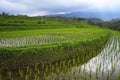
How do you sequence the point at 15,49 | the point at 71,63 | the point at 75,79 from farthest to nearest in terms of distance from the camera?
the point at 71,63
the point at 15,49
the point at 75,79

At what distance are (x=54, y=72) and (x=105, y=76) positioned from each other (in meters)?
2.83

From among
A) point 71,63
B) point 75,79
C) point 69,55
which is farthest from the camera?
point 69,55

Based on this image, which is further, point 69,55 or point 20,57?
point 69,55

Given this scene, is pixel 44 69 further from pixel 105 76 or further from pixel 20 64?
pixel 105 76

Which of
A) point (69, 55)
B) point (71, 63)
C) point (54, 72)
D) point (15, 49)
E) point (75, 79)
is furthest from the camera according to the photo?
point (69, 55)

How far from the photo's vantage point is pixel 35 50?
43.9ft

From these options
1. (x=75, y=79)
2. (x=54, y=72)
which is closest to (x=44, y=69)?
(x=54, y=72)

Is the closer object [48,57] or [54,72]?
[54,72]

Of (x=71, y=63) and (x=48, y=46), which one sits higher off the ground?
(x=48, y=46)

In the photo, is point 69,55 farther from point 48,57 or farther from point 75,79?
point 75,79

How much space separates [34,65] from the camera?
43.2 feet

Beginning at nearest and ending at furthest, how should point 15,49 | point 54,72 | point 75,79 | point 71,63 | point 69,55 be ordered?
point 75,79
point 54,72
point 15,49
point 71,63
point 69,55

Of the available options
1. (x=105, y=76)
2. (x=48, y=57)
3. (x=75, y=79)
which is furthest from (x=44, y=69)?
(x=105, y=76)

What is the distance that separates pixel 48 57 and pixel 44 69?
1813 millimetres
